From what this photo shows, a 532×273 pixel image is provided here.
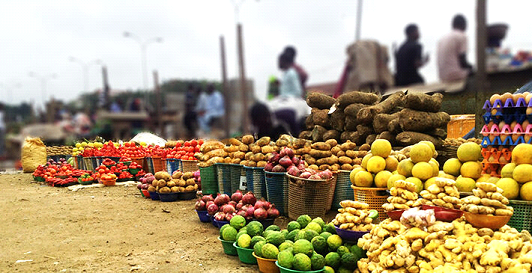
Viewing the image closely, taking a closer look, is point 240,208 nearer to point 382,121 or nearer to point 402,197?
point 402,197

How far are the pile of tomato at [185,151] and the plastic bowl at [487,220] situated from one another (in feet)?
21.4

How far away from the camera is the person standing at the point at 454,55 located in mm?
1140

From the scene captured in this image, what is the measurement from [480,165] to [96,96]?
145 inches

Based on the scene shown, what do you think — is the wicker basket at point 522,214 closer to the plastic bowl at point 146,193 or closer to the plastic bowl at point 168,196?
the plastic bowl at point 168,196

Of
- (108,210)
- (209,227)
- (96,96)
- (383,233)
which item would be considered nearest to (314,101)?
(209,227)

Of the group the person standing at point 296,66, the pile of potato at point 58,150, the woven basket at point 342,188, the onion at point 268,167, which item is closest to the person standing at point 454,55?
the person standing at point 296,66

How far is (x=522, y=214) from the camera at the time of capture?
380cm

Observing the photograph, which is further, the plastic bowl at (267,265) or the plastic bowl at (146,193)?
the plastic bowl at (146,193)

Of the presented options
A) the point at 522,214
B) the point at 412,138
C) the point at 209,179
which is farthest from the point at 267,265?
the point at 412,138

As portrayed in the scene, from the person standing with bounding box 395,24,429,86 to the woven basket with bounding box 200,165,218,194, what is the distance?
20.8 ft

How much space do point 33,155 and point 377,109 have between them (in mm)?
10556

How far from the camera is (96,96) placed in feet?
6.68

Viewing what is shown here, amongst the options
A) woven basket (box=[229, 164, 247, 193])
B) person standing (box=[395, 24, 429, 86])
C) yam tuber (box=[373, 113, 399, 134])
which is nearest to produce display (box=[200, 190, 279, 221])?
woven basket (box=[229, 164, 247, 193])

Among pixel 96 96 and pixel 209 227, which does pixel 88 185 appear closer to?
pixel 209 227
